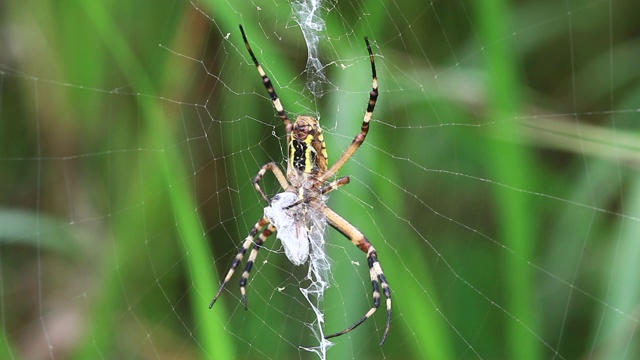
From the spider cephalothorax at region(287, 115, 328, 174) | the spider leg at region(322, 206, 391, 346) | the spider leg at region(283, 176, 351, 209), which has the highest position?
the spider cephalothorax at region(287, 115, 328, 174)

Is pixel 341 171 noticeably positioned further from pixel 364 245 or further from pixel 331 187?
pixel 364 245

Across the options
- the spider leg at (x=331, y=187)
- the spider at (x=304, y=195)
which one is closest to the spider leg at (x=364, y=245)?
the spider at (x=304, y=195)

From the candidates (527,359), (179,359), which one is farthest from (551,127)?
(179,359)

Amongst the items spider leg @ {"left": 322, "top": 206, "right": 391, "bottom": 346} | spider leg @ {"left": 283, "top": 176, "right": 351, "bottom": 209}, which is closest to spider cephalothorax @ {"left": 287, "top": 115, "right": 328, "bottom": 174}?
spider leg @ {"left": 283, "top": 176, "right": 351, "bottom": 209}

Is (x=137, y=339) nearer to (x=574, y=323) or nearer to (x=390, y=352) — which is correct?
(x=390, y=352)

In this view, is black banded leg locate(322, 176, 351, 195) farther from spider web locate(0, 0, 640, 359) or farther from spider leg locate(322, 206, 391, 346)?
spider leg locate(322, 206, 391, 346)

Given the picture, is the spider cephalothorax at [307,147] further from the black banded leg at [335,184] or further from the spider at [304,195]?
the black banded leg at [335,184]
